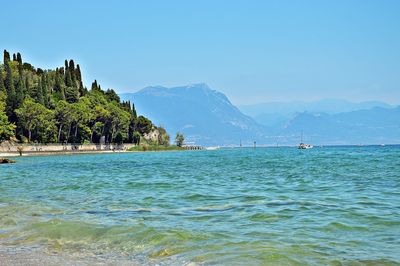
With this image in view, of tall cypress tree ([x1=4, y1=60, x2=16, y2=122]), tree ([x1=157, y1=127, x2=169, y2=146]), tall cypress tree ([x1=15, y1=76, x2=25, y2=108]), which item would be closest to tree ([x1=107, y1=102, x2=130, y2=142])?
tall cypress tree ([x1=15, y1=76, x2=25, y2=108])

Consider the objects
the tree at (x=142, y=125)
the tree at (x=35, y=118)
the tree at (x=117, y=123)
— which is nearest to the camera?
the tree at (x=35, y=118)

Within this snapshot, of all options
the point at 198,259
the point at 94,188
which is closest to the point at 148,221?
the point at 198,259

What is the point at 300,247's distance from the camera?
32.8 ft

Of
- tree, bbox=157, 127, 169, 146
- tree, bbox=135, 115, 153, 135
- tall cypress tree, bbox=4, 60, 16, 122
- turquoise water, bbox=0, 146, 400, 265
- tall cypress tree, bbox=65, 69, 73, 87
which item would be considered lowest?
turquoise water, bbox=0, 146, 400, 265

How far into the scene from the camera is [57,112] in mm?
117688

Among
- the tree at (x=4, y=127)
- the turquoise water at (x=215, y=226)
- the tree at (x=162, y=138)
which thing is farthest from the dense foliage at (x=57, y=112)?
the turquoise water at (x=215, y=226)

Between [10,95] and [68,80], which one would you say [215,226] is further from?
[68,80]

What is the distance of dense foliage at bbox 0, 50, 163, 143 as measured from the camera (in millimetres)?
109938

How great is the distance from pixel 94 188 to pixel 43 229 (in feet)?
39.4

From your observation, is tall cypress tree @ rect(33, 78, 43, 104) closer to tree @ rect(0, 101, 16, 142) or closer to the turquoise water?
tree @ rect(0, 101, 16, 142)

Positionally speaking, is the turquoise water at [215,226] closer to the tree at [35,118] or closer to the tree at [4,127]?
the tree at [4,127]

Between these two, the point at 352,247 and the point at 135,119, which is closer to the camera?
the point at 352,247

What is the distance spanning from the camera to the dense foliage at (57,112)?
109938mm

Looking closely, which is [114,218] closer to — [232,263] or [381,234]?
[232,263]
